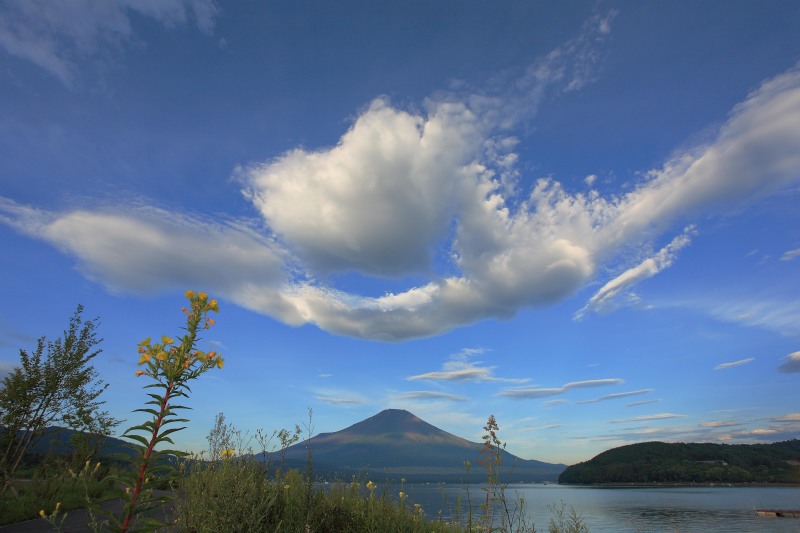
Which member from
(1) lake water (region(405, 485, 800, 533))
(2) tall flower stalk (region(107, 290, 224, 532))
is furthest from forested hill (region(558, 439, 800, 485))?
(2) tall flower stalk (region(107, 290, 224, 532))

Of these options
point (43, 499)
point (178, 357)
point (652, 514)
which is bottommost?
point (652, 514)

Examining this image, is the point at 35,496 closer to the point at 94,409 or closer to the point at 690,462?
the point at 94,409

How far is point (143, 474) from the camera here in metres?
3.05

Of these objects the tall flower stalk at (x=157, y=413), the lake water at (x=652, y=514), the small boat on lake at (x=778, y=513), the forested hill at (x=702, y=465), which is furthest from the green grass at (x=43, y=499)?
the forested hill at (x=702, y=465)

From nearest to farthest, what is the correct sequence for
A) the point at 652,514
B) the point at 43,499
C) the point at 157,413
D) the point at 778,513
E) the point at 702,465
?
the point at 157,413, the point at 43,499, the point at 652,514, the point at 778,513, the point at 702,465

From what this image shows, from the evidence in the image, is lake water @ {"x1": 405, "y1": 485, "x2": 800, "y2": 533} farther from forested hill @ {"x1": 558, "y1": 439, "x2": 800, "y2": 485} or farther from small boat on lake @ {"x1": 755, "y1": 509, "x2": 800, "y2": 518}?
forested hill @ {"x1": 558, "y1": 439, "x2": 800, "y2": 485}

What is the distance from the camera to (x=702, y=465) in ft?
522

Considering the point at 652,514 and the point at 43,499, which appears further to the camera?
the point at 652,514

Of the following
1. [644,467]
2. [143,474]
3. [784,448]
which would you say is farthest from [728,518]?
[784,448]

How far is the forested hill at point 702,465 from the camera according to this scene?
509 feet

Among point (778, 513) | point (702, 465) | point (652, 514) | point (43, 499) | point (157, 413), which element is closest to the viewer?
point (157, 413)

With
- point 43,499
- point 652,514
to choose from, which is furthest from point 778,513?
point 43,499

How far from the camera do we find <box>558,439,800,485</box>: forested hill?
15500cm

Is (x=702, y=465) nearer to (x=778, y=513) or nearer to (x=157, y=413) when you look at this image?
(x=778, y=513)
